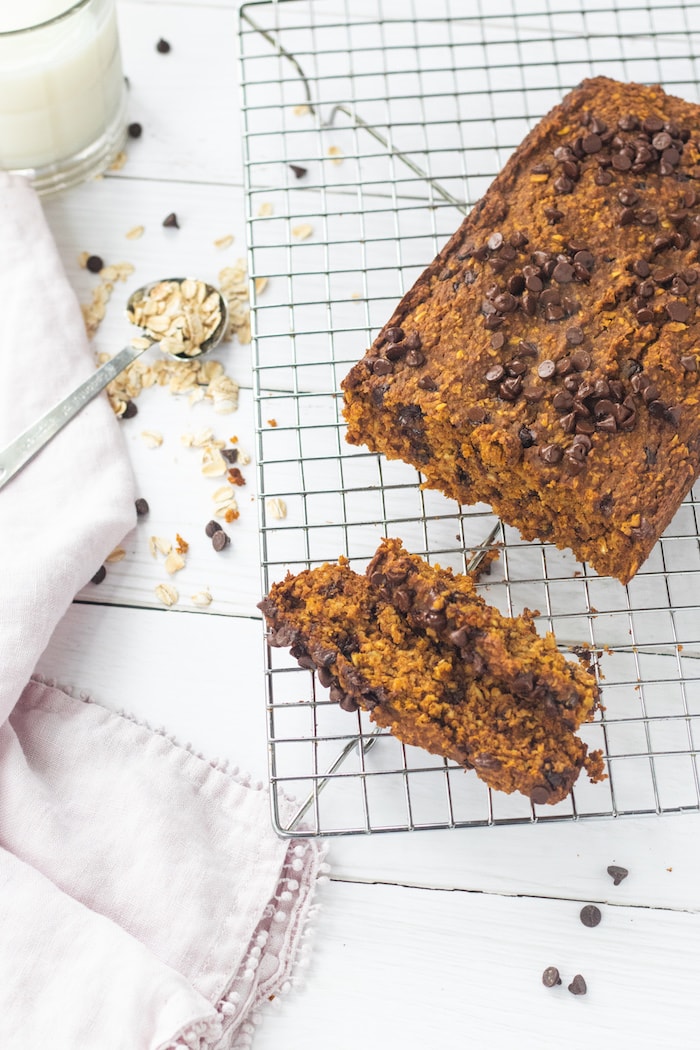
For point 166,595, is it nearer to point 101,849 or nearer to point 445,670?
point 101,849

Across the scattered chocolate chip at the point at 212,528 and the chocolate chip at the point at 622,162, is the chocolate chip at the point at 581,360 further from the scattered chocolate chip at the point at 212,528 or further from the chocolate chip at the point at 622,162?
the scattered chocolate chip at the point at 212,528

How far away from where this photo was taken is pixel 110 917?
9.60 feet

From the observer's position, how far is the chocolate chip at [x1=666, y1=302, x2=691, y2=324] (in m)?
2.78

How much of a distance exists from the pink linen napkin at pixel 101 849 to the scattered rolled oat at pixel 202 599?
297 millimetres

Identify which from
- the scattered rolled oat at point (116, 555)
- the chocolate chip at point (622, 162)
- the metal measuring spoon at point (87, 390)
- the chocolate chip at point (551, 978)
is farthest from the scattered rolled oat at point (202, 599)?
the chocolate chip at point (622, 162)

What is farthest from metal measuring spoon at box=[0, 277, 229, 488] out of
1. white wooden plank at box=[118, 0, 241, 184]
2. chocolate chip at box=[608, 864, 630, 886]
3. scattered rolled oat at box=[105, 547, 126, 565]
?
chocolate chip at box=[608, 864, 630, 886]

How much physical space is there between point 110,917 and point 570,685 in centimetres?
138

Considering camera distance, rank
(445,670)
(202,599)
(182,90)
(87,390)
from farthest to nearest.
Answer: (182,90), (87,390), (202,599), (445,670)

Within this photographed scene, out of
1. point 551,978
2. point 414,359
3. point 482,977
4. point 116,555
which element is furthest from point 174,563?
point 551,978

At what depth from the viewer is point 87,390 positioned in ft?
11.3

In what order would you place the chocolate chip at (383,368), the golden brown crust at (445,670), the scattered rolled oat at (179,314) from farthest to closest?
the scattered rolled oat at (179,314)
the chocolate chip at (383,368)
the golden brown crust at (445,670)

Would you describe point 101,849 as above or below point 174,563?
below

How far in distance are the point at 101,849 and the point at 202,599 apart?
2.55 ft

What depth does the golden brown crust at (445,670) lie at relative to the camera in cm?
256
